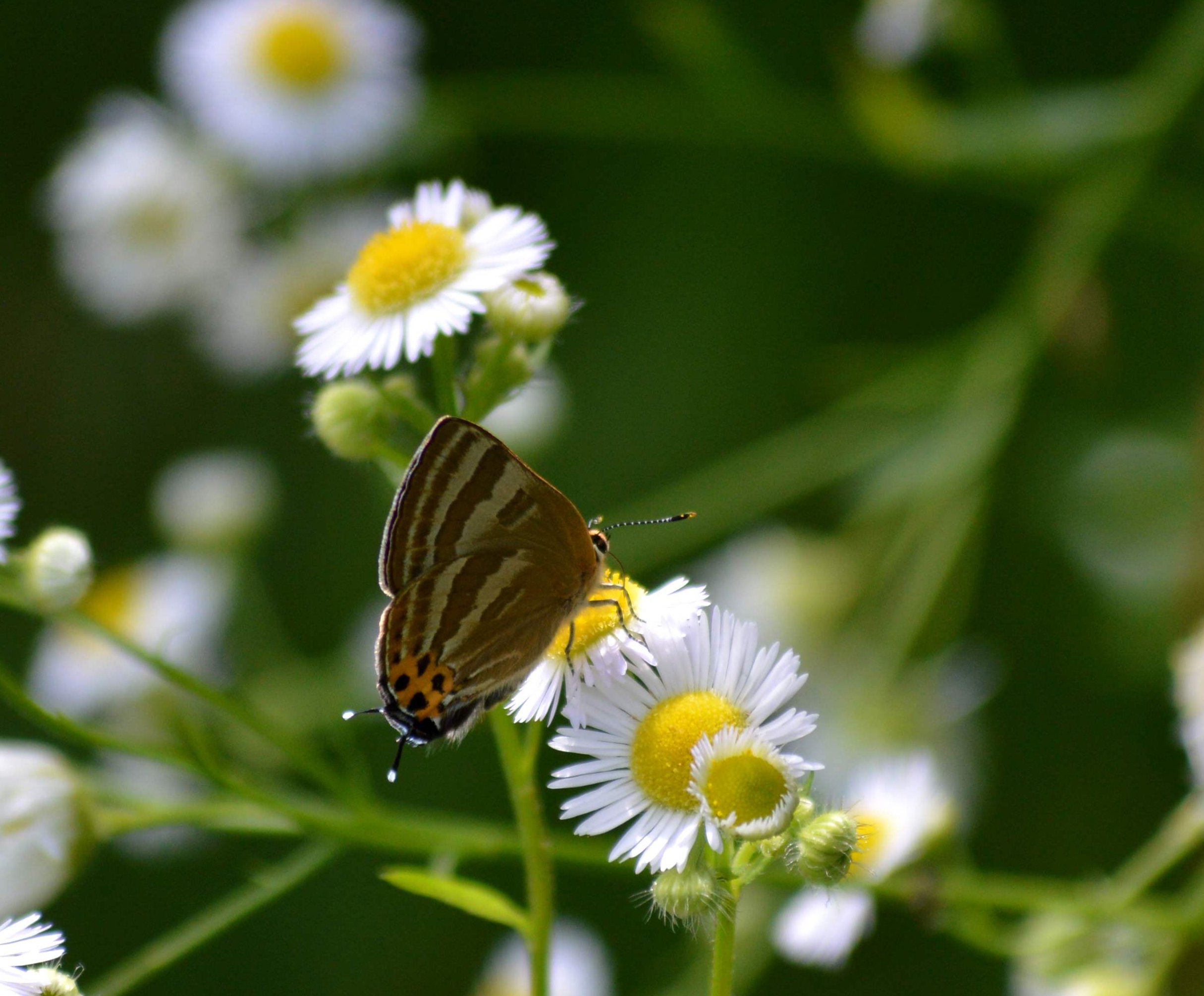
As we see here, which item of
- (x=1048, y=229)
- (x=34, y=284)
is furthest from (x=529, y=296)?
(x=34, y=284)

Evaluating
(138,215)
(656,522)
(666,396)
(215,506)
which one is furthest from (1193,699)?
(138,215)

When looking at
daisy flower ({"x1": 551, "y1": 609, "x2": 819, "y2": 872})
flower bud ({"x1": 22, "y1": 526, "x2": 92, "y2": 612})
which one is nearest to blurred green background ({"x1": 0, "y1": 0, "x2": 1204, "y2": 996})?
flower bud ({"x1": 22, "y1": 526, "x2": 92, "y2": 612})

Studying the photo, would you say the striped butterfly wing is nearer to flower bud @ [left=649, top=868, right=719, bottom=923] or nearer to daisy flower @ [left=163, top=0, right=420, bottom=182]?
flower bud @ [left=649, top=868, right=719, bottom=923]

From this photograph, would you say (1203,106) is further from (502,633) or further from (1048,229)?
(502,633)

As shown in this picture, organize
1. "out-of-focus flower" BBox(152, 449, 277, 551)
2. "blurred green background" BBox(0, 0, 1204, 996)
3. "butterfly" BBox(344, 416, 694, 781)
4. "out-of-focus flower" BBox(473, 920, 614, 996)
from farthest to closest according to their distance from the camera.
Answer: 1. "out-of-focus flower" BBox(152, 449, 277, 551)
2. "blurred green background" BBox(0, 0, 1204, 996)
3. "out-of-focus flower" BBox(473, 920, 614, 996)
4. "butterfly" BBox(344, 416, 694, 781)

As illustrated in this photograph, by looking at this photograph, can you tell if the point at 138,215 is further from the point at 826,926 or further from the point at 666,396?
the point at 826,926

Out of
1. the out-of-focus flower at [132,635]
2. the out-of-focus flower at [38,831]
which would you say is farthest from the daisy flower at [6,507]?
the out-of-focus flower at [132,635]

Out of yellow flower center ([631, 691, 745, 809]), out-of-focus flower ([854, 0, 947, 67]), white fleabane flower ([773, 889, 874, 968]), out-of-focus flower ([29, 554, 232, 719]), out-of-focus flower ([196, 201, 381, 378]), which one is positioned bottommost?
yellow flower center ([631, 691, 745, 809])
